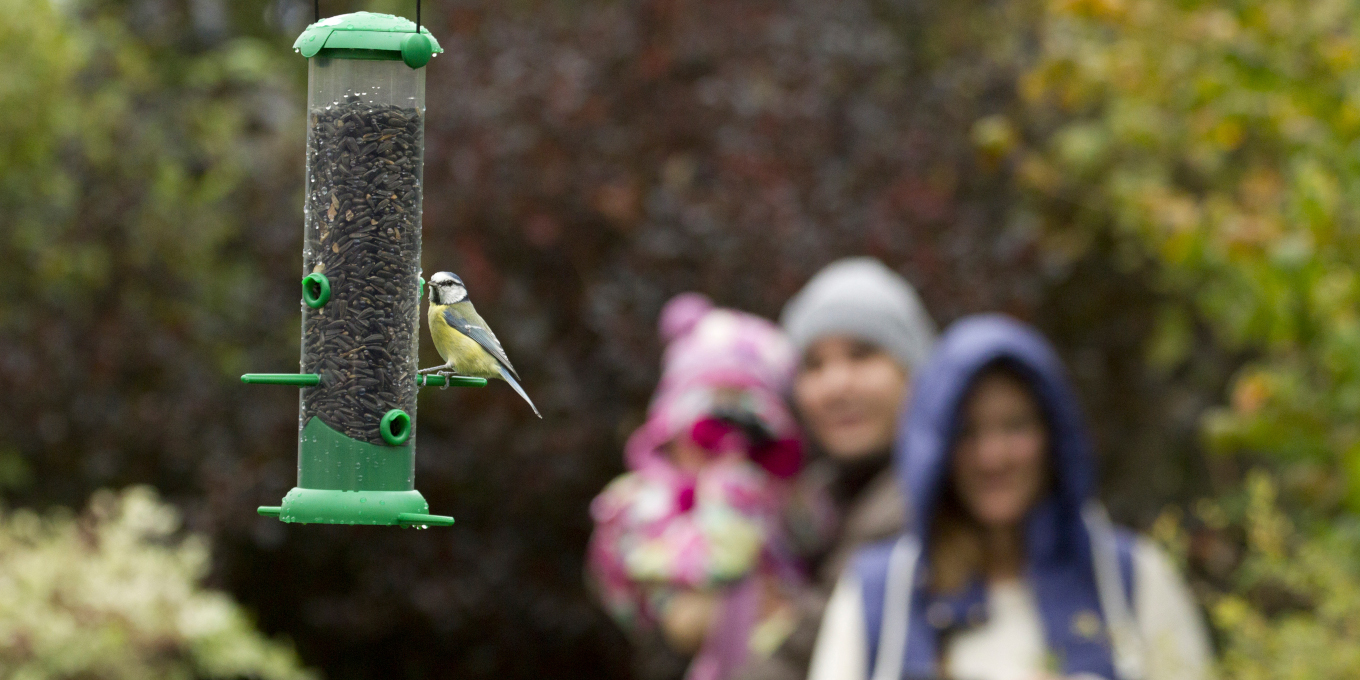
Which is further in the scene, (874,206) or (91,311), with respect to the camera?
(91,311)

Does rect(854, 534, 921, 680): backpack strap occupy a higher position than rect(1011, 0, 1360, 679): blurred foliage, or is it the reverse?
rect(1011, 0, 1360, 679): blurred foliage

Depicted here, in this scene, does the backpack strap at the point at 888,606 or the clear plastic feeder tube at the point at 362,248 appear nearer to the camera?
the clear plastic feeder tube at the point at 362,248

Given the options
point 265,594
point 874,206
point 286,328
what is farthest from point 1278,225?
point 265,594

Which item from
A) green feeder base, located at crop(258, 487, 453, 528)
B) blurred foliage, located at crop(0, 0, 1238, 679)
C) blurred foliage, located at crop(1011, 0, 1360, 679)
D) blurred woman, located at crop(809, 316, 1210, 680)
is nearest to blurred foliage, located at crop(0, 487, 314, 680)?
blurred foliage, located at crop(0, 0, 1238, 679)

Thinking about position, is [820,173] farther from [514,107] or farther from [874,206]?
[514,107]

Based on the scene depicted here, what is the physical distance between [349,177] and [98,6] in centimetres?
793

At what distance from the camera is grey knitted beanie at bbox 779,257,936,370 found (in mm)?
4543

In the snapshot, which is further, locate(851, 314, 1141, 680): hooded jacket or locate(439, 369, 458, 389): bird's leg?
locate(851, 314, 1141, 680): hooded jacket

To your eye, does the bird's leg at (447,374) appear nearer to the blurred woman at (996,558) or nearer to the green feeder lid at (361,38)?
the green feeder lid at (361,38)

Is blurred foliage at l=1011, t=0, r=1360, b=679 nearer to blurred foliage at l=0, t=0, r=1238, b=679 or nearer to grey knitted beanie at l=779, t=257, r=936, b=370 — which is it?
blurred foliage at l=0, t=0, r=1238, b=679

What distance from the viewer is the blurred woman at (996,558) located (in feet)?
12.8

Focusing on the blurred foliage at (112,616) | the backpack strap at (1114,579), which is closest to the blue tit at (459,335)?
the backpack strap at (1114,579)

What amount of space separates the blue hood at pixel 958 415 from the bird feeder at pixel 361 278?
1704mm

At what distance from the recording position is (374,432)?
2568 mm
